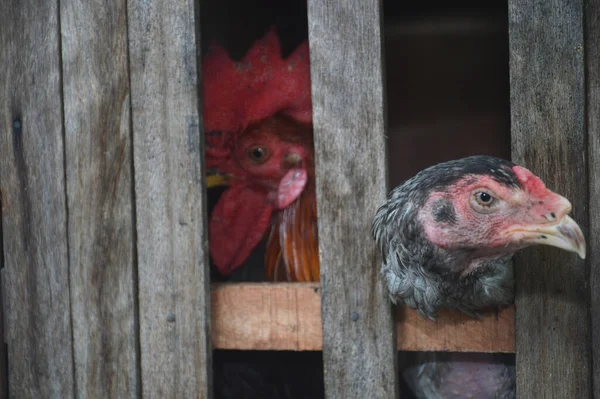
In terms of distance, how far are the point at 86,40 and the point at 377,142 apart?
2.68 ft

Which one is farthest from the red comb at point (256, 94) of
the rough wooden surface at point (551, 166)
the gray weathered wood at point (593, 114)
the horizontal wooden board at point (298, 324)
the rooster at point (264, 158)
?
the gray weathered wood at point (593, 114)

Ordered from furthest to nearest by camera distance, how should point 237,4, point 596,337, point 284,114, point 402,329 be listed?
point 237,4, point 284,114, point 402,329, point 596,337

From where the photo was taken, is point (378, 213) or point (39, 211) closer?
point (378, 213)

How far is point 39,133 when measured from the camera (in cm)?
187

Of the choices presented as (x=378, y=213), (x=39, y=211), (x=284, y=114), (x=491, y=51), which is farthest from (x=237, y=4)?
(x=378, y=213)

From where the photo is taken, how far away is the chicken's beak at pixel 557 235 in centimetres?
136

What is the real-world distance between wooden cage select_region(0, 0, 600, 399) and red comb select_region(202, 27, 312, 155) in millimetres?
447

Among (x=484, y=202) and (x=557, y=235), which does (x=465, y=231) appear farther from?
(x=557, y=235)

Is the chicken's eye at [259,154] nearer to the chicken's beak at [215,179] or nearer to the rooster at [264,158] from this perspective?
the rooster at [264,158]

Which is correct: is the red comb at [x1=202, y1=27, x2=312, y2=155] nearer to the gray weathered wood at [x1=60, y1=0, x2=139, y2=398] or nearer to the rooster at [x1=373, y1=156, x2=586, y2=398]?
the gray weathered wood at [x1=60, y1=0, x2=139, y2=398]

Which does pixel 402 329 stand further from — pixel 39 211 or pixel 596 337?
pixel 39 211

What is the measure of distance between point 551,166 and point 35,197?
1.33 metres

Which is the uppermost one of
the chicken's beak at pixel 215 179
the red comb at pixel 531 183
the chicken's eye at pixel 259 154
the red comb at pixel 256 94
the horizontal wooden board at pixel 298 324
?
Result: the red comb at pixel 256 94

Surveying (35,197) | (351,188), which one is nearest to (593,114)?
(351,188)
